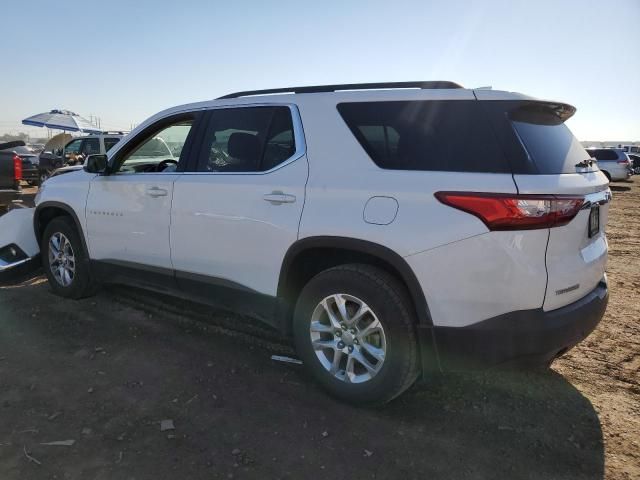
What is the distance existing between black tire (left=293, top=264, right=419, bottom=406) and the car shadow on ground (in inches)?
5.7

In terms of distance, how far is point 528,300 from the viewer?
8.04 feet

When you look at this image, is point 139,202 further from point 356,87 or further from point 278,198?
point 356,87

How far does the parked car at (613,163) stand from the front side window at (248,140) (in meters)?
23.7

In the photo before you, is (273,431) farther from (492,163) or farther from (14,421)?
(492,163)

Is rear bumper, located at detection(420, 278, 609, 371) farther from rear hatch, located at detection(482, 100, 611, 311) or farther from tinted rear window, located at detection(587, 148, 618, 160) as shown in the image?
tinted rear window, located at detection(587, 148, 618, 160)

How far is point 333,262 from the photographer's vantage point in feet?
10.3

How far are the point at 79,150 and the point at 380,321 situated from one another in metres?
14.7

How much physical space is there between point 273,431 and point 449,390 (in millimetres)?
1225

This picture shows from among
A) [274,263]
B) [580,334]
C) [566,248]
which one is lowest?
[580,334]

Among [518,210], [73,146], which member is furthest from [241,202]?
[73,146]

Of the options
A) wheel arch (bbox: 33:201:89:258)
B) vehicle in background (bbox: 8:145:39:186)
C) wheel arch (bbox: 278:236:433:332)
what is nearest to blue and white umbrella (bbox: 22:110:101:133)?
vehicle in background (bbox: 8:145:39:186)

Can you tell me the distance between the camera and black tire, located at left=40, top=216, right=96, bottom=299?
4719 millimetres

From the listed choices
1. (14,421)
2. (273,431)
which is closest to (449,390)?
(273,431)

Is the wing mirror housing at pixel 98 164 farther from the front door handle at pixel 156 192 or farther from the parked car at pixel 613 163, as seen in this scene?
the parked car at pixel 613 163
